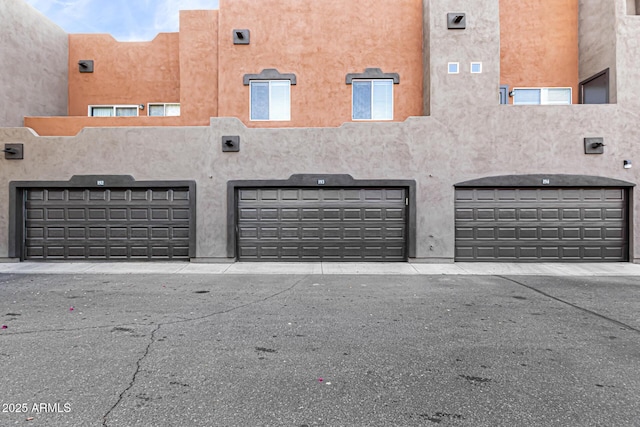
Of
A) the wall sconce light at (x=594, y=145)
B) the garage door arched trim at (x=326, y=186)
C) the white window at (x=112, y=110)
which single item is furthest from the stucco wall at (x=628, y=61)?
the white window at (x=112, y=110)

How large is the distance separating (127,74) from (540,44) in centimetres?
1725

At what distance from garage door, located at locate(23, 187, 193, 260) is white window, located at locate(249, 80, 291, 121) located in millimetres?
4186

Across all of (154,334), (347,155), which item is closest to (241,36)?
(347,155)

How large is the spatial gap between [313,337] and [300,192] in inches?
302

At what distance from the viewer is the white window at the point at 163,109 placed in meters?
15.8

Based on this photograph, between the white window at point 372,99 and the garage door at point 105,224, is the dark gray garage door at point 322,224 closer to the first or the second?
the garage door at point 105,224

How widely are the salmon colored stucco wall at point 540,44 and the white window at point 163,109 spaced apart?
542 inches

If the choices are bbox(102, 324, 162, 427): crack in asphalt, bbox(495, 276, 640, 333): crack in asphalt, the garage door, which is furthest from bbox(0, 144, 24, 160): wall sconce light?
bbox(495, 276, 640, 333): crack in asphalt

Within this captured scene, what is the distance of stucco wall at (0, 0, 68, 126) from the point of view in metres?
13.1

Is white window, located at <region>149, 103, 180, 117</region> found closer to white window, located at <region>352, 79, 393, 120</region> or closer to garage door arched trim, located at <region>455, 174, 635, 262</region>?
white window, located at <region>352, 79, 393, 120</region>

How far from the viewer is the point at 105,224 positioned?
1236cm

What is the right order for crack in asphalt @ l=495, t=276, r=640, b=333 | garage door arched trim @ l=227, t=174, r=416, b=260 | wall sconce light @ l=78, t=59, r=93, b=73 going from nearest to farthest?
1. crack in asphalt @ l=495, t=276, r=640, b=333
2. garage door arched trim @ l=227, t=174, r=416, b=260
3. wall sconce light @ l=78, t=59, r=93, b=73

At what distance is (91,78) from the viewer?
51.7 feet

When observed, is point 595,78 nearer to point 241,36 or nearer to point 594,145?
point 594,145
